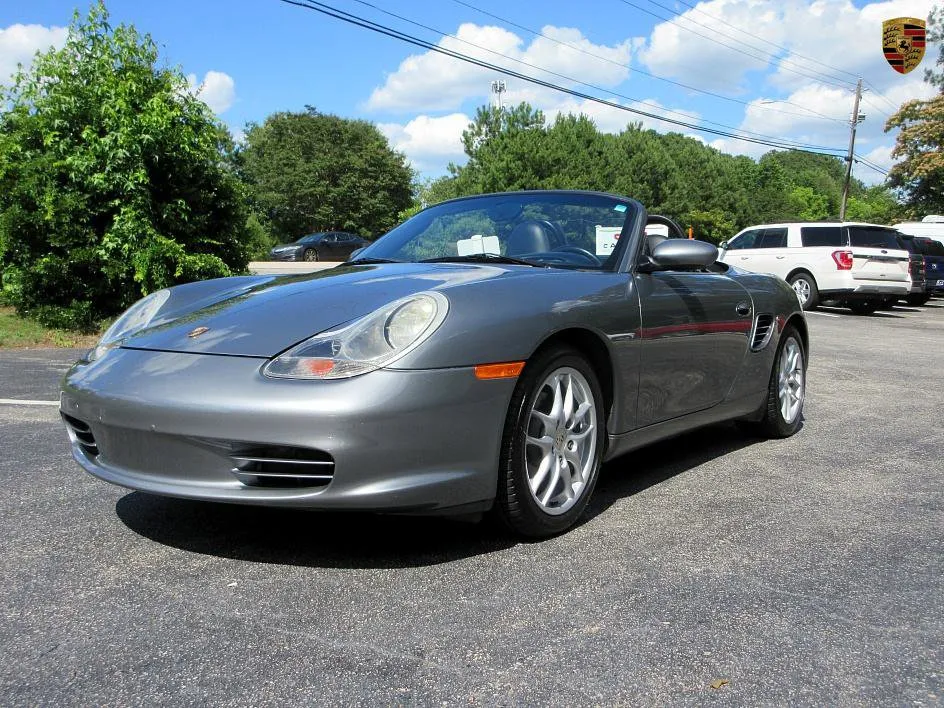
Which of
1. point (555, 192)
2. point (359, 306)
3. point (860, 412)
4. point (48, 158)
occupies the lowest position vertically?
point (860, 412)

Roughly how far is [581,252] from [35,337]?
7990 millimetres

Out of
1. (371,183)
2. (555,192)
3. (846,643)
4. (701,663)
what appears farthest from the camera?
(371,183)

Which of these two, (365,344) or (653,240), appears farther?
(653,240)

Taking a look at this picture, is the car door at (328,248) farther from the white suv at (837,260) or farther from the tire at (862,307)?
the tire at (862,307)

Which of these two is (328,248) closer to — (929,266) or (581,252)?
(929,266)

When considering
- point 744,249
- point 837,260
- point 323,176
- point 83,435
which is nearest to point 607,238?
point 83,435

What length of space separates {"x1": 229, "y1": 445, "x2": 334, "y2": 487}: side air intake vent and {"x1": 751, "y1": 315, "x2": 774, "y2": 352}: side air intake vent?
2747 millimetres

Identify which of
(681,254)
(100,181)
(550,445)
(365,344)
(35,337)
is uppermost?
(100,181)

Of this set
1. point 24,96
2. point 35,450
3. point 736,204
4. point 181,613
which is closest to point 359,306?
point 181,613

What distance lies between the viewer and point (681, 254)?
12.0 feet

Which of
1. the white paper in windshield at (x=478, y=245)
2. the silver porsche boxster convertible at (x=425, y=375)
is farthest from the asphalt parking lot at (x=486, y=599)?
the white paper in windshield at (x=478, y=245)

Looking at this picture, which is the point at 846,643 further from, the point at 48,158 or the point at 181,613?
the point at 48,158

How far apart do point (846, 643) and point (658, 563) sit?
27.2 inches

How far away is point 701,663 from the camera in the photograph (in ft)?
→ 7.11
